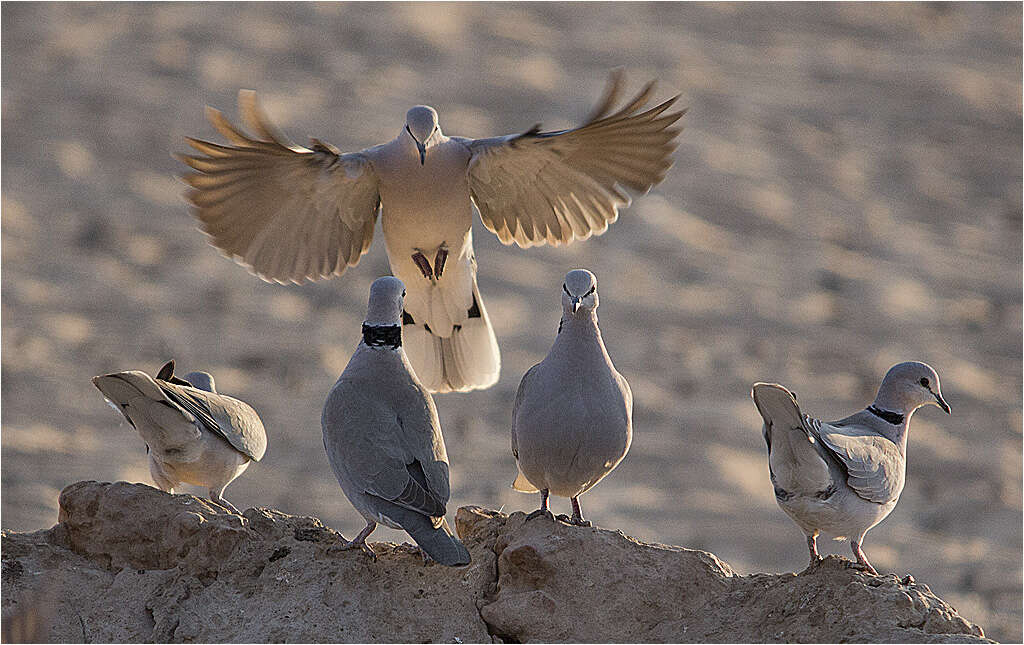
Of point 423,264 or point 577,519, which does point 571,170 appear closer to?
point 423,264

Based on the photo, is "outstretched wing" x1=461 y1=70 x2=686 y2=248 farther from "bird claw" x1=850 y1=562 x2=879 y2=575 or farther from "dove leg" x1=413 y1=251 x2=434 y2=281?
"bird claw" x1=850 y1=562 x2=879 y2=575

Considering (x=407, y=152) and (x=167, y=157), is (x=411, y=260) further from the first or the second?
(x=167, y=157)

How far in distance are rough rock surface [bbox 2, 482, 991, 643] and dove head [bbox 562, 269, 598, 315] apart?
0.73m

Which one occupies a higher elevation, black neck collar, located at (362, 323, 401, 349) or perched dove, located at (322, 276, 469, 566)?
black neck collar, located at (362, 323, 401, 349)

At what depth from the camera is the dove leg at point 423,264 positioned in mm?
6422

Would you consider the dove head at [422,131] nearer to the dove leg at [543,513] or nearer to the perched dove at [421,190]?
the perched dove at [421,190]

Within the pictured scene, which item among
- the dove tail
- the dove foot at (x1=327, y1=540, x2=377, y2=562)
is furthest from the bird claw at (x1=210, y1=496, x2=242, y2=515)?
the dove tail

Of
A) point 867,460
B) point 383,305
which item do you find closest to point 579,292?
point 383,305

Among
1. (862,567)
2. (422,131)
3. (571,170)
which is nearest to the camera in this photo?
(862,567)

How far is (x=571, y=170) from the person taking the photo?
614cm

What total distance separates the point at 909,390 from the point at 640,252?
794 cm

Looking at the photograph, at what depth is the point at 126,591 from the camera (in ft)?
14.5

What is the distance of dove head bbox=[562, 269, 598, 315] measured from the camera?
4605 millimetres

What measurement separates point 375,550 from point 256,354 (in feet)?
19.6
